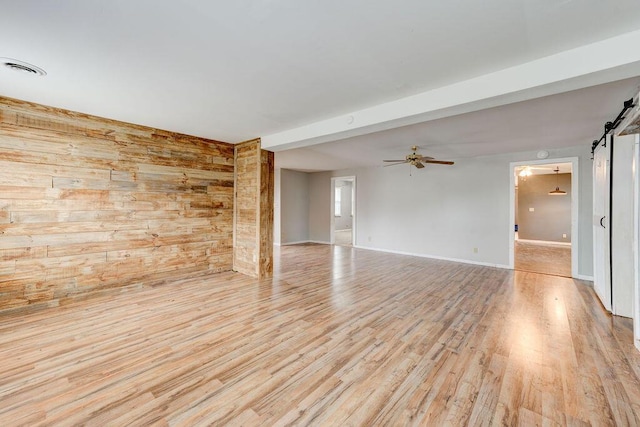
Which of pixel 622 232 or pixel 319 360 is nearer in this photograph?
pixel 319 360

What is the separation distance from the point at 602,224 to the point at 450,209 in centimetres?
292

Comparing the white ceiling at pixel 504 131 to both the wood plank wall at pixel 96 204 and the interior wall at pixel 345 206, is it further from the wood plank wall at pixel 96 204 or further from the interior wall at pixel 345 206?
the interior wall at pixel 345 206

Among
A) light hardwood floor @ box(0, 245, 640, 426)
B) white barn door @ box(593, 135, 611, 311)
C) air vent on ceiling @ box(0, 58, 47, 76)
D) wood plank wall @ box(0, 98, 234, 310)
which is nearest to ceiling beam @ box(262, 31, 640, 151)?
white barn door @ box(593, 135, 611, 311)

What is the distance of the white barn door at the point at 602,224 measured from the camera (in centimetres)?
341

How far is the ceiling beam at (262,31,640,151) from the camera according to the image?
6.10ft

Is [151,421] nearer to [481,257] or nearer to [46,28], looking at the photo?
[46,28]

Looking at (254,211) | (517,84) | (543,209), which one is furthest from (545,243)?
(254,211)

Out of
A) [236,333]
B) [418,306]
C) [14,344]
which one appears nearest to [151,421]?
[236,333]

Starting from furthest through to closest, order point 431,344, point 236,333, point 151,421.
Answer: point 236,333
point 431,344
point 151,421

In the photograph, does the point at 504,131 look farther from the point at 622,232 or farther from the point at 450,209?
the point at 450,209

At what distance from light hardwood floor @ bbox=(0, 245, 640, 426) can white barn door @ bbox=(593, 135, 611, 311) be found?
309 millimetres

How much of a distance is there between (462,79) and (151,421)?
3.40 m

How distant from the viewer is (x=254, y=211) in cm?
478

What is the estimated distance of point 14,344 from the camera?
2.44m
